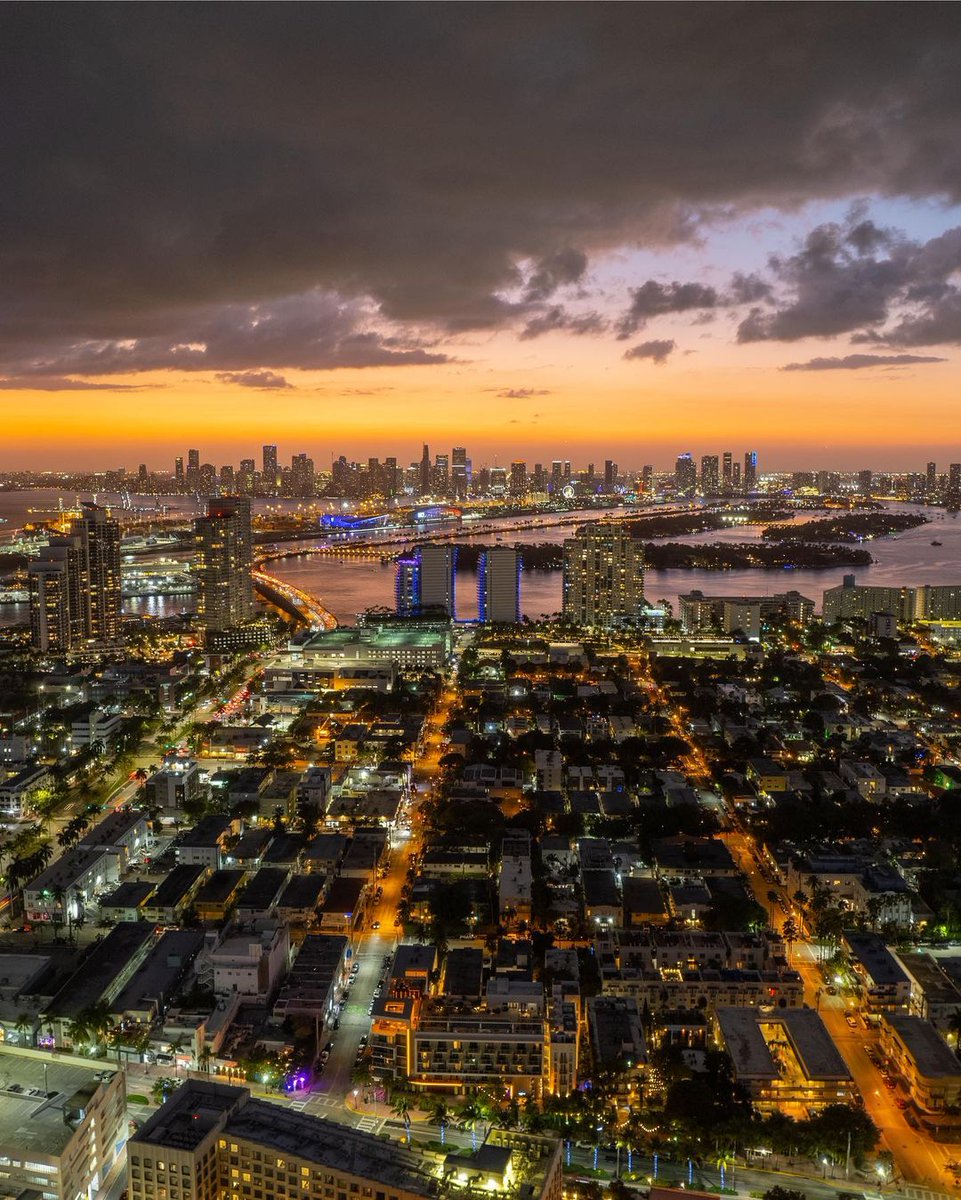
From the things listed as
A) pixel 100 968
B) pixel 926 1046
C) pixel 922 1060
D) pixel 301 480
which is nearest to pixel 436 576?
pixel 100 968

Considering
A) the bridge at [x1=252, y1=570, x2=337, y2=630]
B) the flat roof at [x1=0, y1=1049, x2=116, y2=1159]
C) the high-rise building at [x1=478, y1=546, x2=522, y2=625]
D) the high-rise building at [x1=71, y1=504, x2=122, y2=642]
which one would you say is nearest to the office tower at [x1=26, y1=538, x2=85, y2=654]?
the high-rise building at [x1=71, y1=504, x2=122, y2=642]

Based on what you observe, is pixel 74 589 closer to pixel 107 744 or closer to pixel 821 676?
pixel 107 744

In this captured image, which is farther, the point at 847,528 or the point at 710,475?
the point at 710,475

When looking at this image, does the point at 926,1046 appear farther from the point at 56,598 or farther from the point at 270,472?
the point at 270,472

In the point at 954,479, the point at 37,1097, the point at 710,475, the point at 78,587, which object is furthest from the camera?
the point at 710,475

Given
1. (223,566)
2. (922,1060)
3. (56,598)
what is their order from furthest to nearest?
1. (223,566)
2. (56,598)
3. (922,1060)

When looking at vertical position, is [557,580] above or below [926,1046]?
above

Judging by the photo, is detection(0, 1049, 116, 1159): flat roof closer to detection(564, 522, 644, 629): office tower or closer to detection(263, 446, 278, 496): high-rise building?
detection(564, 522, 644, 629): office tower

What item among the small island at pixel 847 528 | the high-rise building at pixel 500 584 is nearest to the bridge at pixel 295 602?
the high-rise building at pixel 500 584
